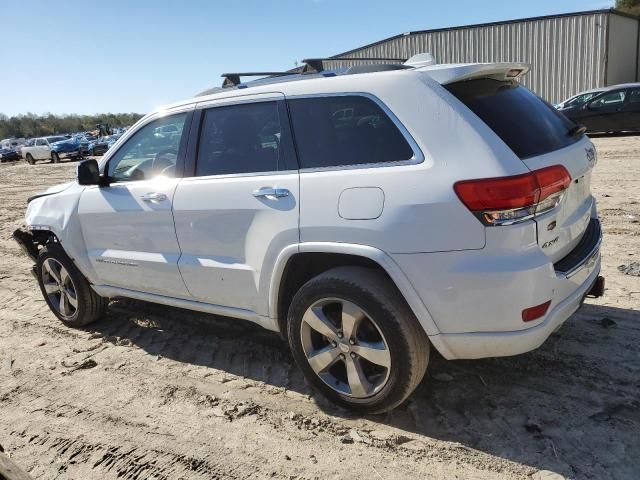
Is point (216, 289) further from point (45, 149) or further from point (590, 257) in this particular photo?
→ point (45, 149)

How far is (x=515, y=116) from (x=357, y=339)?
4.75 feet

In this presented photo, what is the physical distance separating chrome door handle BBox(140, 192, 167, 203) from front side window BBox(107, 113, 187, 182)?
0.53ft

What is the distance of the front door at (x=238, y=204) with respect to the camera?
312 cm

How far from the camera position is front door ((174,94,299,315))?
3125mm

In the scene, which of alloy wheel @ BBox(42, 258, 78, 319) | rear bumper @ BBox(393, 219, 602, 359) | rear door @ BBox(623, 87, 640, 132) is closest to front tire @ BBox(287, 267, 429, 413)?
rear bumper @ BBox(393, 219, 602, 359)

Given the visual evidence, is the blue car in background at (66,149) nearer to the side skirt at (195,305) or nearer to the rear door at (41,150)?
the rear door at (41,150)

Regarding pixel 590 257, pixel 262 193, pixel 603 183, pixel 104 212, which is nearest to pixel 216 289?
pixel 262 193

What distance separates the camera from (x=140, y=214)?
12.7 ft

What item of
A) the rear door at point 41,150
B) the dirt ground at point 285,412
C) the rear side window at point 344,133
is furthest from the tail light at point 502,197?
the rear door at point 41,150

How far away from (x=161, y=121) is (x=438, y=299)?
245 centimetres

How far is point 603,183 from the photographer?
8898 millimetres

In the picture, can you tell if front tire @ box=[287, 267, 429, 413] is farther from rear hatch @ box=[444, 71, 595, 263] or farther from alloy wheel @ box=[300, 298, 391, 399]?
rear hatch @ box=[444, 71, 595, 263]

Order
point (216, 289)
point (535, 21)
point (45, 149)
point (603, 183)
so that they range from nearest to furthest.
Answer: point (216, 289)
point (603, 183)
point (535, 21)
point (45, 149)

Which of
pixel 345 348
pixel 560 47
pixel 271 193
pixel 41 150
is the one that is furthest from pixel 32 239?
pixel 41 150
